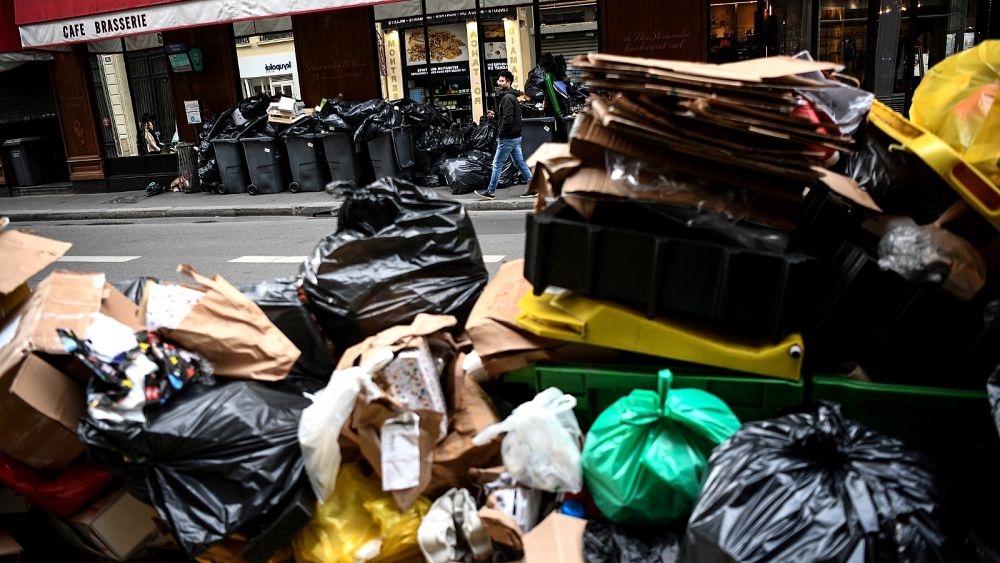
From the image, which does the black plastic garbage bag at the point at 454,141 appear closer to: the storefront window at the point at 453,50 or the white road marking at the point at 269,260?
the storefront window at the point at 453,50

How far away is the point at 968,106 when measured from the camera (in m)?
2.63

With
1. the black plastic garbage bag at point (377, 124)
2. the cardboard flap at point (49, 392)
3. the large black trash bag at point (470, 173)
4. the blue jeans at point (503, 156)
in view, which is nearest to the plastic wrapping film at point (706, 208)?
the cardboard flap at point (49, 392)

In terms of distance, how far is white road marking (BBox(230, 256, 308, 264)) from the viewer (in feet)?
26.0

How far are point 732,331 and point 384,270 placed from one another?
1469mm

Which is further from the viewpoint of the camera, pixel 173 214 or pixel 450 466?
pixel 173 214

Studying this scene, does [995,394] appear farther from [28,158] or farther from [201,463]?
[28,158]

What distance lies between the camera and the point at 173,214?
12055 millimetres

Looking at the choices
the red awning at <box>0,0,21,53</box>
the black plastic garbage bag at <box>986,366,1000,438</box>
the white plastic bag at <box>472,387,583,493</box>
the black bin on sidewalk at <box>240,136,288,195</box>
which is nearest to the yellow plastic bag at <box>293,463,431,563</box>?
the white plastic bag at <box>472,387,583,493</box>

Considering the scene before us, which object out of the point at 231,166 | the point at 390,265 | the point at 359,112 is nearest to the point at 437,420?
the point at 390,265

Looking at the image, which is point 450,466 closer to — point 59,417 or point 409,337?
point 409,337

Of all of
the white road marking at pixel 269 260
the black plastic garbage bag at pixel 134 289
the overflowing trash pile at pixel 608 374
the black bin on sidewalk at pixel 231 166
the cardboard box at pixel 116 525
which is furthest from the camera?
the black bin on sidewalk at pixel 231 166

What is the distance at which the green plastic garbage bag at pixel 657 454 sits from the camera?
89.3 inches

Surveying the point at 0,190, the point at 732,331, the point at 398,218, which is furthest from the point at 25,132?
the point at 732,331

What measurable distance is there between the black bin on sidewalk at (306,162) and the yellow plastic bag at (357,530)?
10.0 meters
